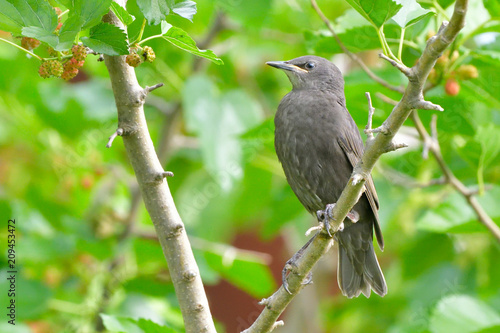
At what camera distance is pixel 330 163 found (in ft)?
9.96

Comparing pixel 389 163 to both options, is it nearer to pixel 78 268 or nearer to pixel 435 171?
pixel 435 171

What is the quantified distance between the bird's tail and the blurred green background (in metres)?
0.34

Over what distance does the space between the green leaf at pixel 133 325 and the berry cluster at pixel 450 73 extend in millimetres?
1666

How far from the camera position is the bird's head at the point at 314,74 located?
349 centimetres

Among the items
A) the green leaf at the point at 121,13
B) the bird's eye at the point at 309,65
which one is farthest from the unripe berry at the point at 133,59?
the bird's eye at the point at 309,65

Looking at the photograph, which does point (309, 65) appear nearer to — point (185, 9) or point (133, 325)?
point (185, 9)

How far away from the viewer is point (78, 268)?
419 centimetres

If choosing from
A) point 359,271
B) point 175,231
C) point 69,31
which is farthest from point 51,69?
point 359,271

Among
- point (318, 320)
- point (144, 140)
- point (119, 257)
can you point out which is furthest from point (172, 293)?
point (144, 140)

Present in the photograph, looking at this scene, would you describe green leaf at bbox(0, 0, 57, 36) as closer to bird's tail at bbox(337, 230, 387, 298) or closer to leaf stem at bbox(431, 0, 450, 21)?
leaf stem at bbox(431, 0, 450, 21)

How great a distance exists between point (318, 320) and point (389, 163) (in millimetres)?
1687

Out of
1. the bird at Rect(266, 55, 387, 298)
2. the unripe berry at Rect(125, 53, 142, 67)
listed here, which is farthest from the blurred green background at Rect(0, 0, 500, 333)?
the unripe berry at Rect(125, 53, 142, 67)

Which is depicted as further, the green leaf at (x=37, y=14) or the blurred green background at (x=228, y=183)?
the blurred green background at (x=228, y=183)

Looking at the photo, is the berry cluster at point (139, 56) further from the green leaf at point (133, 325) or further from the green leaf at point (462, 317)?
the green leaf at point (462, 317)
